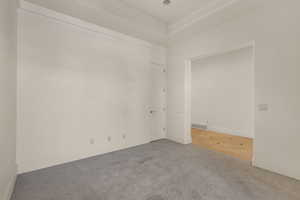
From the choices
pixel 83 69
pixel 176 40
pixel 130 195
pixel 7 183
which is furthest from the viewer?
pixel 176 40

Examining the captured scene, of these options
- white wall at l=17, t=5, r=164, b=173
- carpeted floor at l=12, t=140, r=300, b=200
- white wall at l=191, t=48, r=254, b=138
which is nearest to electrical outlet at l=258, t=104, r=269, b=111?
carpeted floor at l=12, t=140, r=300, b=200

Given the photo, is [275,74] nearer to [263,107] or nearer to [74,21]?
[263,107]

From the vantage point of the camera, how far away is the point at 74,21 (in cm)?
263

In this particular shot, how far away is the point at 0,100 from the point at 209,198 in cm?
253

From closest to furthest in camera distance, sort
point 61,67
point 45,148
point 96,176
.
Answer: point 96,176 < point 45,148 < point 61,67

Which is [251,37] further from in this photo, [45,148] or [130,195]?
[45,148]

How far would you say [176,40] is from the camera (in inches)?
146

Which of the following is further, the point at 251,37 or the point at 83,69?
the point at 83,69

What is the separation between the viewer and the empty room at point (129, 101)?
182 cm

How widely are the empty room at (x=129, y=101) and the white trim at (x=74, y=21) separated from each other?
2 centimetres

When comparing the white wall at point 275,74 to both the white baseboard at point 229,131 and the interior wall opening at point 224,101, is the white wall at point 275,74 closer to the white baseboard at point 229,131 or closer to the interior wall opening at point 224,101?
the interior wall opening at point 224,101

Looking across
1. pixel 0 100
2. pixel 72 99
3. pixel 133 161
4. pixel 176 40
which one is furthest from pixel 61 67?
pixel 176 40

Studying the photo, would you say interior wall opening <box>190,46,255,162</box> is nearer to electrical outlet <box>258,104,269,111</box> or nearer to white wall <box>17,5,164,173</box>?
electrical outlet <box>258,104,269,111</box>

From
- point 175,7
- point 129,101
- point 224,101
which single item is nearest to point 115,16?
point 175,7
